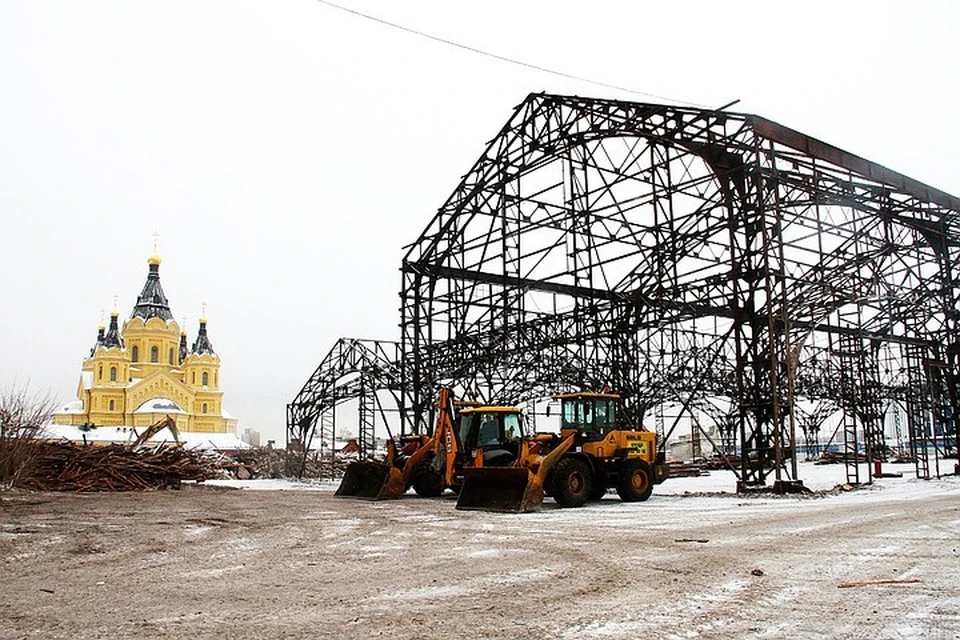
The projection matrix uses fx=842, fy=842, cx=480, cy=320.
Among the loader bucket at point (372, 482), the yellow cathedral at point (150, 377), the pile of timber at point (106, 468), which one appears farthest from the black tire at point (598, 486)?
the yellow cathedral at point (150, 377)

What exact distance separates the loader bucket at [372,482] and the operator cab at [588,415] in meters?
4.45

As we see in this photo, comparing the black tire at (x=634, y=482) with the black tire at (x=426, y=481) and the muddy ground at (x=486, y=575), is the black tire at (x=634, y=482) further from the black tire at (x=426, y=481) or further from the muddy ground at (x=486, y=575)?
the black tire at (x=426, y=481)

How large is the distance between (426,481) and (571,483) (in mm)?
4839

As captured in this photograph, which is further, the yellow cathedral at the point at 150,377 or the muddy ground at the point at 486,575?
the yellow cathedral at the point at 150,377

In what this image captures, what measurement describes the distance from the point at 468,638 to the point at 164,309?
97.0m

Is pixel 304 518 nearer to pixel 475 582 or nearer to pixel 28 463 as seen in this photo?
pixel 475 582

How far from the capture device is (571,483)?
17.7m

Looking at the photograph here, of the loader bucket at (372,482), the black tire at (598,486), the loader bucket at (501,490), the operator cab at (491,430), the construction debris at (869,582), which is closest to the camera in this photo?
the construction debris at (869,582)

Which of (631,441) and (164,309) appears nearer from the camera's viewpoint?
(631,441)

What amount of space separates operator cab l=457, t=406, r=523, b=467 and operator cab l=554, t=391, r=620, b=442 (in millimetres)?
1164

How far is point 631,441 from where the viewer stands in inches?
770

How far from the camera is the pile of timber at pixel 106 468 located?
78.5 ft

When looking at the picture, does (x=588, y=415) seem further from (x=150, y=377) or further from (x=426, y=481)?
(x=150, y=377)

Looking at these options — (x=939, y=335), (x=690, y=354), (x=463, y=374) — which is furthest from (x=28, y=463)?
(x=939, y=335)
